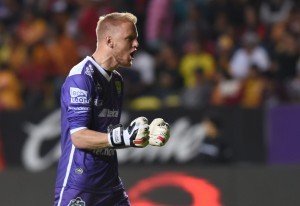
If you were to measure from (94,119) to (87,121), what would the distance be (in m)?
0.15

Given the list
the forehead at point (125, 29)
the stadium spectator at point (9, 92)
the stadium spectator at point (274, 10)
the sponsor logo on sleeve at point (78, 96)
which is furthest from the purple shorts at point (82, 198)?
the stadium spectator at point (274, 10)

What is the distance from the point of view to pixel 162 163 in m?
13.9

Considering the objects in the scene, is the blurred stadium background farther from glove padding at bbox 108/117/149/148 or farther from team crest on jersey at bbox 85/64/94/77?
glove padding at bbox 108/117/149/148

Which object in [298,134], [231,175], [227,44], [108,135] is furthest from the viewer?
[227,44]

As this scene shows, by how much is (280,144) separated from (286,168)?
2.31 metres

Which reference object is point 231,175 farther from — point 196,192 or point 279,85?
point 279,85

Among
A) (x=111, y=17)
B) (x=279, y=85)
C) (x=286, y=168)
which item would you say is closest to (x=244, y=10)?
(x=279, y=85)

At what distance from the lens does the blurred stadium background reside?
13.7 meters

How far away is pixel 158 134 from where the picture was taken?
620 centimetres

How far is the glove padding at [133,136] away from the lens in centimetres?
616

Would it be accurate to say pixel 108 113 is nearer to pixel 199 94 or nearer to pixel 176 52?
pixel 199 94

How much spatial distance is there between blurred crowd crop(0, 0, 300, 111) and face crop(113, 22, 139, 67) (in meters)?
7.35

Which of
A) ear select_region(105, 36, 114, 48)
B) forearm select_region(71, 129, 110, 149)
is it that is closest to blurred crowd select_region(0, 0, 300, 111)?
ear select_region(105, 36, 114, 48)

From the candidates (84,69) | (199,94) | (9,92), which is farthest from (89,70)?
(9,92)
